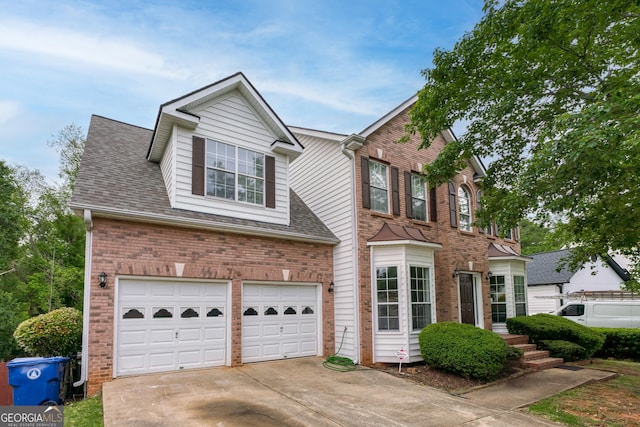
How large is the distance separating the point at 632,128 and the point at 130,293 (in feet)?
31.6

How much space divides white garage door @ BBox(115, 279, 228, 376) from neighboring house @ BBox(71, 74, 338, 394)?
0.02 metres

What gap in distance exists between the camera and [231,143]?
34.7 feet

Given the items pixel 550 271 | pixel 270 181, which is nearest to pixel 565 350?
pixel 270 181

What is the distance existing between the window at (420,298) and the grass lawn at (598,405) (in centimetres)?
376

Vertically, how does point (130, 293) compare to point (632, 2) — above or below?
below

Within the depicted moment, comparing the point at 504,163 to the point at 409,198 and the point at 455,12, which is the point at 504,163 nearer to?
the point at 409,198

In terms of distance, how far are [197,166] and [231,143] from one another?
1.26 meters

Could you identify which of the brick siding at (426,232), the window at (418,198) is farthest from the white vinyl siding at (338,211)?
the window at (418,198)

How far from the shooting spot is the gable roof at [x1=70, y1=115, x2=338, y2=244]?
27.4 ft

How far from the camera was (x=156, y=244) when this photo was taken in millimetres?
8758

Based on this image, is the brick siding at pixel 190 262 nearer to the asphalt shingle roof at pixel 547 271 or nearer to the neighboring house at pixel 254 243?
the neighboring house at pixel 254 243

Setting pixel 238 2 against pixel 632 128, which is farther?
pixel 238 2

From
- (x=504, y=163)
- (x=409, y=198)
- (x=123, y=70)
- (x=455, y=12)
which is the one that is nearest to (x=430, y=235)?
(x=409, y=198)

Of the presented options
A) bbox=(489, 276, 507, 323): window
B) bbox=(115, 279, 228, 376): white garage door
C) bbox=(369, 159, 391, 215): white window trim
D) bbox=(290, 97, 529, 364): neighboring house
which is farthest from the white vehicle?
bbox=(115, 279, 228, 376): white garage door
